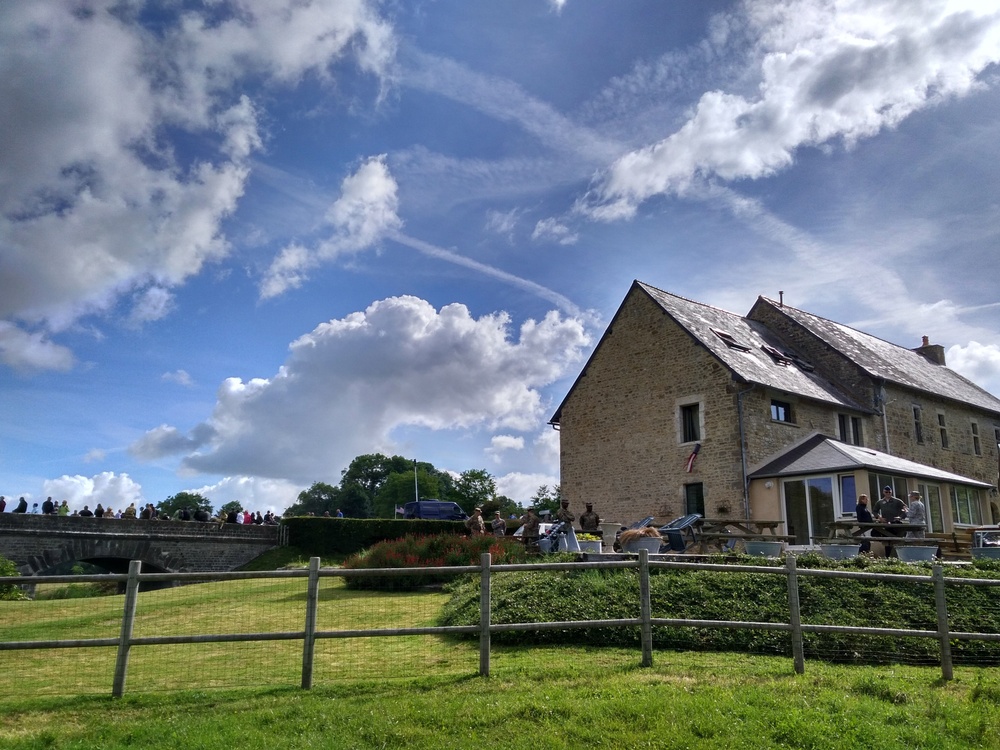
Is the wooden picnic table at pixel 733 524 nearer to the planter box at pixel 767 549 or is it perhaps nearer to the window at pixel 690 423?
the planter box at pixel 767 549

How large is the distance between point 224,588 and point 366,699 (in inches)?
447

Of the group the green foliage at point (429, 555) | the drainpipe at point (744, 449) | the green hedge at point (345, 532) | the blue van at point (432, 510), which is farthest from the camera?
the blue van at point (432, 510)

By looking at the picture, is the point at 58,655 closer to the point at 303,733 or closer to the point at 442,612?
the point at 442,612

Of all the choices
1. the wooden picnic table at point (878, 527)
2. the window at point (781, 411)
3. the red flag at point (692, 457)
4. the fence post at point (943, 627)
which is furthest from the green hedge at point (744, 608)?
the window at point (781, 411)

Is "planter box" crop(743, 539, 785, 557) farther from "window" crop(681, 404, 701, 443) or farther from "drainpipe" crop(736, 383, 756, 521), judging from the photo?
"window" crop(681, 404, 701, 443)

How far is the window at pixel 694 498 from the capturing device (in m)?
26.5

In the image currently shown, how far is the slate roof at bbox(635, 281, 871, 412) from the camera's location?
2698 centimetres

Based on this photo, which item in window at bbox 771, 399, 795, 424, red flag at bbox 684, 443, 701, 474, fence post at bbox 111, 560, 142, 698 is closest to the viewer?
fence post at bbox 111, 560, 142, 698

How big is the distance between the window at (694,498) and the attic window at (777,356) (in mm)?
6197

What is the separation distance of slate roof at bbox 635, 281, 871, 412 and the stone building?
0.28ft

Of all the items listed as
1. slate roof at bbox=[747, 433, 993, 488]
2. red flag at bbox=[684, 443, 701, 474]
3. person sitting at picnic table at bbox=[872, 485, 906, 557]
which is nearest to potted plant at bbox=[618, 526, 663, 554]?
person sitting at picnic table at bbox=[872, 485, 906, 557]

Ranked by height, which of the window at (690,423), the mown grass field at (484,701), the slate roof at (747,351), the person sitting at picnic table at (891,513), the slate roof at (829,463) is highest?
the slate roof at (747,351)

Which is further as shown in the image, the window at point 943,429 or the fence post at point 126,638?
the window at point 943,429

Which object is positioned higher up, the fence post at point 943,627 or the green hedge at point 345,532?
the green hedge at point 345,532
